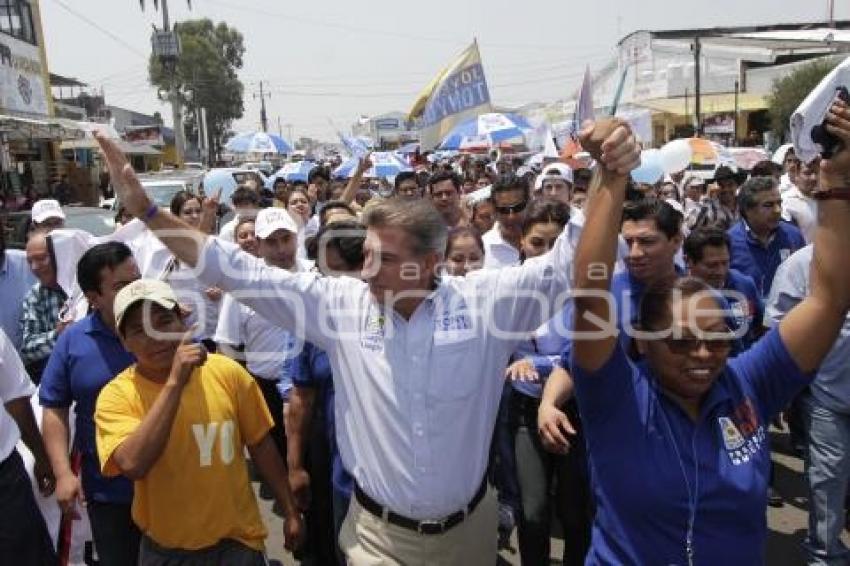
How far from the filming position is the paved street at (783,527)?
3.94 m

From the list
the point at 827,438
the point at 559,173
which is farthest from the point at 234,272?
the point at 559,173

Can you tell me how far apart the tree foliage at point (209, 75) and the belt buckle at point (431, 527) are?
53033mm

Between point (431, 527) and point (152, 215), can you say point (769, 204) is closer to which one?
point (431, 527)

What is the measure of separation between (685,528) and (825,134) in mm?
1042

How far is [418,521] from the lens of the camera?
227cm

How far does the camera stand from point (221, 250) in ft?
7.09

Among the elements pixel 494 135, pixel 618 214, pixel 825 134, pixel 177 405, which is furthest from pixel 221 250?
pixel 494 135

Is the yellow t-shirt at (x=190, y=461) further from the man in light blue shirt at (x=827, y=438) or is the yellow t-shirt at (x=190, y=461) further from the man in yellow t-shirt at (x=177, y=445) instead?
the man in light blue shirt at (x=827, y=438)

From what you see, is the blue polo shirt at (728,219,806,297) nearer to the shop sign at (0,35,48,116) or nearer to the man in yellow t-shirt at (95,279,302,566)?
the man in yellow t-shirt at (95,279,302,566)

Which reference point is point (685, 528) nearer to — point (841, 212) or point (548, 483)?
point (841, 212)

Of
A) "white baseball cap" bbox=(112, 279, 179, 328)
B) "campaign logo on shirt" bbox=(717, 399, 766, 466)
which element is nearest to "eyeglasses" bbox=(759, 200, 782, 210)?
"campaign logo on shirt" bbox=(717, 399, 766, 466)

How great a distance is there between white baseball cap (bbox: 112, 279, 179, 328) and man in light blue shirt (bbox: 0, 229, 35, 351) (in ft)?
6.50

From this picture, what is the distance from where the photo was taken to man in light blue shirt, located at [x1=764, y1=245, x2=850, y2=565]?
11.1 feet

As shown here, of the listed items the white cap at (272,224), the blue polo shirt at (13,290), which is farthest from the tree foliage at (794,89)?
the blue polo shirt at (13,290)
